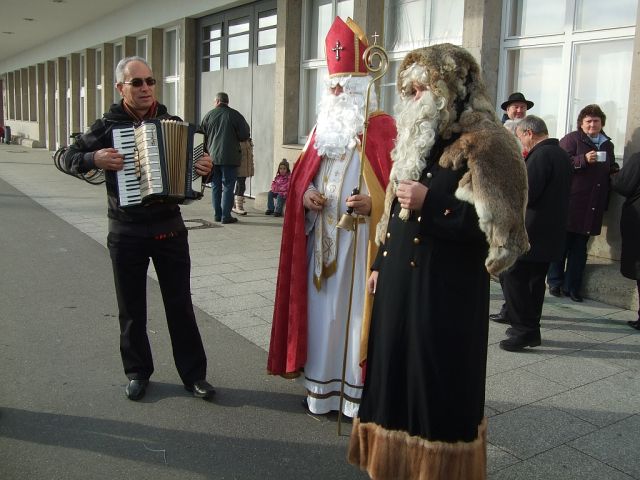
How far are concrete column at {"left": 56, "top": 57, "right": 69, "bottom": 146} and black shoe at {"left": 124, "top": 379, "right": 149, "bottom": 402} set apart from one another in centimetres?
2605

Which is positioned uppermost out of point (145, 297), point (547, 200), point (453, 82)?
point (453, 82)

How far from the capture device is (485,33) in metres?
7.77

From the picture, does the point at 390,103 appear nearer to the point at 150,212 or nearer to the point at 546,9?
the point at 546,9

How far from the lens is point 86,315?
5793 millimetres

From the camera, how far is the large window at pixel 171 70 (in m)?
17.0

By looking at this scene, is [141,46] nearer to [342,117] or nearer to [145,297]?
[145,297]

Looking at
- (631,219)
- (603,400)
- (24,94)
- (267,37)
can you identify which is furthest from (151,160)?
(24,94)

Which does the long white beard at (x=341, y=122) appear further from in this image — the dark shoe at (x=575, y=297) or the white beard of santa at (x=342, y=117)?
the dark shoe at (x=575, y=297)

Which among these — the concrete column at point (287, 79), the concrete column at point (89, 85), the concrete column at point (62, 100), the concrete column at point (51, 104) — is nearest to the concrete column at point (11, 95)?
the concrete column at point (51, 104)

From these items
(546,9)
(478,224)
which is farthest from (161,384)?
(546,9)

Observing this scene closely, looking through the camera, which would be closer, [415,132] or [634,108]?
[415,132]

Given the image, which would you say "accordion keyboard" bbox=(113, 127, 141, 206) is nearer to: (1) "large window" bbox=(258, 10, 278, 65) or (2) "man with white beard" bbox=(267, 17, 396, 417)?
(2) "man with white beard" bbox=(267, 17, 396, 417)

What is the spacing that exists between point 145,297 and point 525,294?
2827mm

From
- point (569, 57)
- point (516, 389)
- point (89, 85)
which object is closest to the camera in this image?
point (516, 389)
